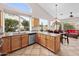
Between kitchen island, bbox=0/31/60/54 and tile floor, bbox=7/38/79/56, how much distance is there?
9 centimetres

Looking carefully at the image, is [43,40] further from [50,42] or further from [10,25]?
[10,25]

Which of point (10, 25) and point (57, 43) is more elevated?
point (10, 25)

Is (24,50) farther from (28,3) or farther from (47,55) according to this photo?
(28,3)

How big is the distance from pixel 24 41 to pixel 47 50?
0.61m

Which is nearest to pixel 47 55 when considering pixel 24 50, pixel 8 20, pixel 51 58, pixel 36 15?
pixel 51 58

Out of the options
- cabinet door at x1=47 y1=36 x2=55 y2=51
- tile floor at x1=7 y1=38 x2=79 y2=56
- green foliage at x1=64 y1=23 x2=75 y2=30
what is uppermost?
green foliage at x1=64 y1=23 x2=75 y2=30

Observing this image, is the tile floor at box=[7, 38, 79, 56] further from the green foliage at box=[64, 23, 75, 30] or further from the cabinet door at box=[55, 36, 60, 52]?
the green foliage at box=[64, 23, 75, 30]

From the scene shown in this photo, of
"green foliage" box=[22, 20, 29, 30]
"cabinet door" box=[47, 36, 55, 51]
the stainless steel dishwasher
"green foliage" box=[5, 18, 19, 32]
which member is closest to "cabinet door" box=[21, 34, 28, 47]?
the stainless steel dishwasher

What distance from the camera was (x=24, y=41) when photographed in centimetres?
272

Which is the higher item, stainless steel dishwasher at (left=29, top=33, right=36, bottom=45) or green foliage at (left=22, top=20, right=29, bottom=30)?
green foliage at (left=22, top=20, right=29, bottom=30)

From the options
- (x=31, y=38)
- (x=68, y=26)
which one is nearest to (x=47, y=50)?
(x=31, y=38)

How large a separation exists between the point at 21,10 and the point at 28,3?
0.76ft

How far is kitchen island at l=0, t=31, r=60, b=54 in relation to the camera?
2.51 metres

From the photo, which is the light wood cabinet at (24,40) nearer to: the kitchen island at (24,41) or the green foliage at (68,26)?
the kitchen island at (24,41)
